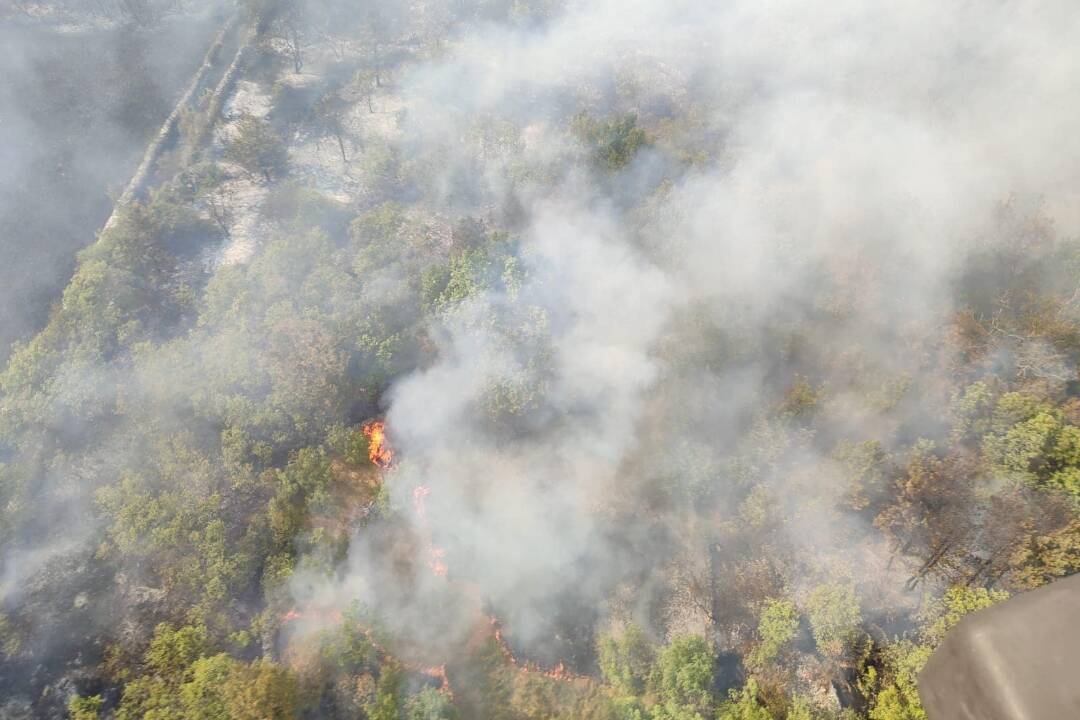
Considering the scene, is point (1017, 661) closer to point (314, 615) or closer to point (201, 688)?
point (201, 688)

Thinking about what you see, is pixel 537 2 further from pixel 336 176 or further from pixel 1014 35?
pixel 1014 35

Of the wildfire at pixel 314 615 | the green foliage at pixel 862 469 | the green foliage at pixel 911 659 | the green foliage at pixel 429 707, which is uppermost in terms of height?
the wildfire at pixel 314 615

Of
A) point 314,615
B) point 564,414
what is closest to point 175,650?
point 314,615

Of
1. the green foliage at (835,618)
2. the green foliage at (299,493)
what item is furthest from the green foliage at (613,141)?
the green foliage at (835,618)

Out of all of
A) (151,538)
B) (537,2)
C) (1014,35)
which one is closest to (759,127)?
(1014,35)

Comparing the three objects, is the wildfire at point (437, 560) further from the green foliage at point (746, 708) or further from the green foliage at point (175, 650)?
the green foliage at point (746, 708)

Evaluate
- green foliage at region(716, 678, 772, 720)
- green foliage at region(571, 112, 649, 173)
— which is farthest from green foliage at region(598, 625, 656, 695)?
green foliage at region(571, 112, 649, 173)

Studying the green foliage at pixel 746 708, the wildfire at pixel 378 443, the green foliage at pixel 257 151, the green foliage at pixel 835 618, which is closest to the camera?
the green foliage at pixel 746 708
